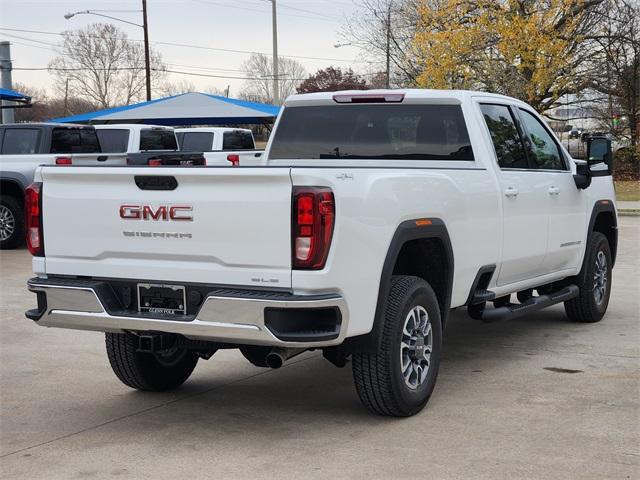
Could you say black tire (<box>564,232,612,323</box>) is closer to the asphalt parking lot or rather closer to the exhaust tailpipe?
the asphalt parking lot

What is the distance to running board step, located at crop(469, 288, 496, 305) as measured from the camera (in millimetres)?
6816

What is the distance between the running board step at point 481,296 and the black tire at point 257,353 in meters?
1.67

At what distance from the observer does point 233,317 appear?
5.17 m

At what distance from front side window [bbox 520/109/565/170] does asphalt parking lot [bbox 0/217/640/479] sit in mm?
1463

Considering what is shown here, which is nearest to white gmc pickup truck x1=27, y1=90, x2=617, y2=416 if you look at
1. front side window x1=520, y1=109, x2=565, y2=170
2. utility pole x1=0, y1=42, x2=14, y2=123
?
front side window x1=520, y1=109, x2=565, y2=170

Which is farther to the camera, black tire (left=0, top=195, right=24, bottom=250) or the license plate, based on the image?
black tire (left=0, top=195, right=24, bottom=250)

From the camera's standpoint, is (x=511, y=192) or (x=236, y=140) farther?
(x=236, y=140)

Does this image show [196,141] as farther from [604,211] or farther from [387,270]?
[387,270]

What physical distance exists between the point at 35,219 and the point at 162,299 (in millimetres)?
977

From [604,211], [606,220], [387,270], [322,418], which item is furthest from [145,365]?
[606,220]

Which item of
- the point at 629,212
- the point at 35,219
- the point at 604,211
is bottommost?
the point at 629,212

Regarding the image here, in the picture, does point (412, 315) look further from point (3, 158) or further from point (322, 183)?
point (3, 158)

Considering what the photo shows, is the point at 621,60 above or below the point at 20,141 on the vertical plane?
above

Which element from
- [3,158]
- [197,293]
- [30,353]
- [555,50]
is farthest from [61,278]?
[555,50]
